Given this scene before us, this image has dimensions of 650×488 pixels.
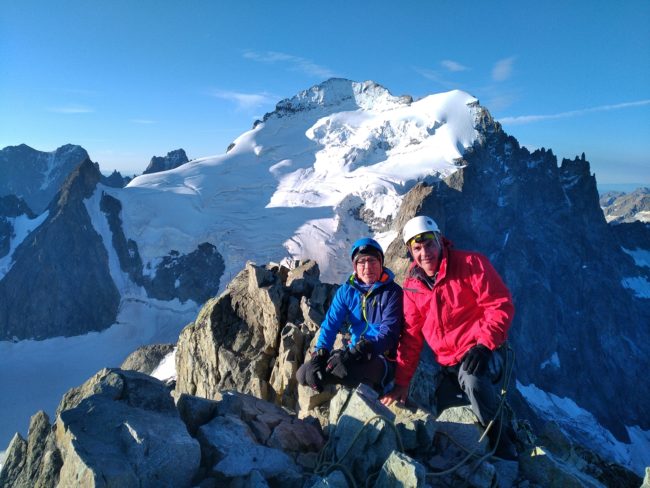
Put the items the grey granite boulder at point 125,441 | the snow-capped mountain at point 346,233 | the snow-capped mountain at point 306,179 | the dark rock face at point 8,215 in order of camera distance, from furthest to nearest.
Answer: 1. the snow-capped mountain at point 306,179
2. the dark rock face at point 8,215
3. the snow-capped mountain at point 346,233
4. the grey granite boulder at point 125,441

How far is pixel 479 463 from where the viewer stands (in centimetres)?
502

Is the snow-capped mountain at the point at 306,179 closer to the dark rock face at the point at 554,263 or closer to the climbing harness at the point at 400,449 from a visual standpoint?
the dark rock face at the point at 554,263

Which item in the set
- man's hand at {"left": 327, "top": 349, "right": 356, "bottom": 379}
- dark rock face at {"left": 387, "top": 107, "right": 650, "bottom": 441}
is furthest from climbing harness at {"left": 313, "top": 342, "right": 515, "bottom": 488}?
dark rock face at {"left": 387, "top": 107, "right": 650, "bottom": 441}

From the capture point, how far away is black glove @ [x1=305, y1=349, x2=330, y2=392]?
6.70 m

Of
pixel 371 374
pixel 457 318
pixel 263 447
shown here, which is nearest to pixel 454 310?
pixel 457 318

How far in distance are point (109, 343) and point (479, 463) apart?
74.0 meters

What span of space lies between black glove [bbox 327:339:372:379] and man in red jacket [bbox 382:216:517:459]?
20.5 inches

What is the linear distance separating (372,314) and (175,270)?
76.5 meters

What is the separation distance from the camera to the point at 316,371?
6711 millimetres

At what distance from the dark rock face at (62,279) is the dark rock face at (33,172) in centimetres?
10685

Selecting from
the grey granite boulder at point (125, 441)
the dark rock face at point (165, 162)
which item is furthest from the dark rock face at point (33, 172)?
the grey granite boulder at point (125, 441)

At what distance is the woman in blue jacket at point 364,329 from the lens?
6472 millimetres

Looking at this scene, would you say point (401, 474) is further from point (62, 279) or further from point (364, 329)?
point (62, 279)

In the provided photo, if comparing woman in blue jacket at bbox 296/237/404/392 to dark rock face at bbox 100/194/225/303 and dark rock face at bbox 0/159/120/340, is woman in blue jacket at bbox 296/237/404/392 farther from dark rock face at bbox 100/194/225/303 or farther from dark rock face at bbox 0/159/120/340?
dark rock face at bbox 0/159/120/340
